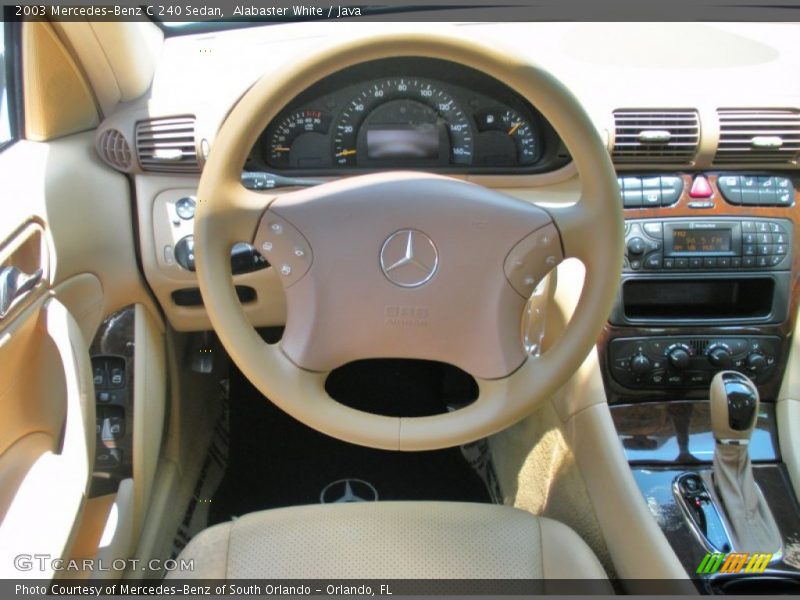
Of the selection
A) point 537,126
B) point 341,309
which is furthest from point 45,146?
point 537,126

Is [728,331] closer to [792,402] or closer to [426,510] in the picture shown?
[792,402]

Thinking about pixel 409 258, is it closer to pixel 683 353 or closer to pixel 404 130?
pixel 404 130

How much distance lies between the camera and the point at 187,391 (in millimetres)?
2146

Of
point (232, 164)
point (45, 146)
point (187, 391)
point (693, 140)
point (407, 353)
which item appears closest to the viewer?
point (232, 164)

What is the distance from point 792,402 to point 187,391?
→ 1498mm

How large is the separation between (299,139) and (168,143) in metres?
0.28

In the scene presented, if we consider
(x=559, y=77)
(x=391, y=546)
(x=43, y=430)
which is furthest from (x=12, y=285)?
(x=559, y=77)

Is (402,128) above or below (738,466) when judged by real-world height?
above

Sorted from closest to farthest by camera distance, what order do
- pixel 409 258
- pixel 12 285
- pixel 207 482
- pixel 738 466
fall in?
pixel 409 258 < pixel 12 285 < pixel 738 466 < pixel 207 482

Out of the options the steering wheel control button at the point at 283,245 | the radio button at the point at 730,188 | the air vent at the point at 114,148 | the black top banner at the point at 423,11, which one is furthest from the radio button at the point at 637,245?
the air vent at the point at 114,148

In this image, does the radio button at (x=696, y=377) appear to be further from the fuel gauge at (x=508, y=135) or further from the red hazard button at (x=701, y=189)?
the fuel gauge at (x=508, y=135)

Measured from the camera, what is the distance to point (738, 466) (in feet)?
4.93

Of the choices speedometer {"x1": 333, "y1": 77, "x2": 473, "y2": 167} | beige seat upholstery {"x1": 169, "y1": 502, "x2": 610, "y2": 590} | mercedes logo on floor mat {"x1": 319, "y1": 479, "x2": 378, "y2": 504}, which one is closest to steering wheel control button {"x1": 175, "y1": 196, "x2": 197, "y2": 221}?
speedometer {"x1": 333, "y1": 77, "x2": 473, "y2": 167}

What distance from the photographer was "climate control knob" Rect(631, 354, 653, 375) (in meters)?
1.71
